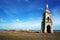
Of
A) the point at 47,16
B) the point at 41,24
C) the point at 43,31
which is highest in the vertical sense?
the point at 47,16

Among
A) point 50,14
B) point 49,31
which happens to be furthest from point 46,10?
point 49,31

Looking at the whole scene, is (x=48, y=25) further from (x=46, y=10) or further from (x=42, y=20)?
(x=46, y=10)

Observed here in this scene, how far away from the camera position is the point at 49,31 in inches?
1531

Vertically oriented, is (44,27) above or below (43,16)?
below

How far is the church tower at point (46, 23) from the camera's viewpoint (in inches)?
1475

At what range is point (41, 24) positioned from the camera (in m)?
39.6

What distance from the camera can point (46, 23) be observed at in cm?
3766

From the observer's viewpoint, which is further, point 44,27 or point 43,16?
point 43,16

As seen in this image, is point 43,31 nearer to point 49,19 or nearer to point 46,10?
point 49,19

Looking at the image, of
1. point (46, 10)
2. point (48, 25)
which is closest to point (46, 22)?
point (48, 25)

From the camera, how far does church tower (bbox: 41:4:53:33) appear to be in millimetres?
37469

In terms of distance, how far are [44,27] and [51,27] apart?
252 cm

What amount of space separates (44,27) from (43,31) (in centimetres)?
170

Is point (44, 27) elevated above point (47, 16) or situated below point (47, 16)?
below
